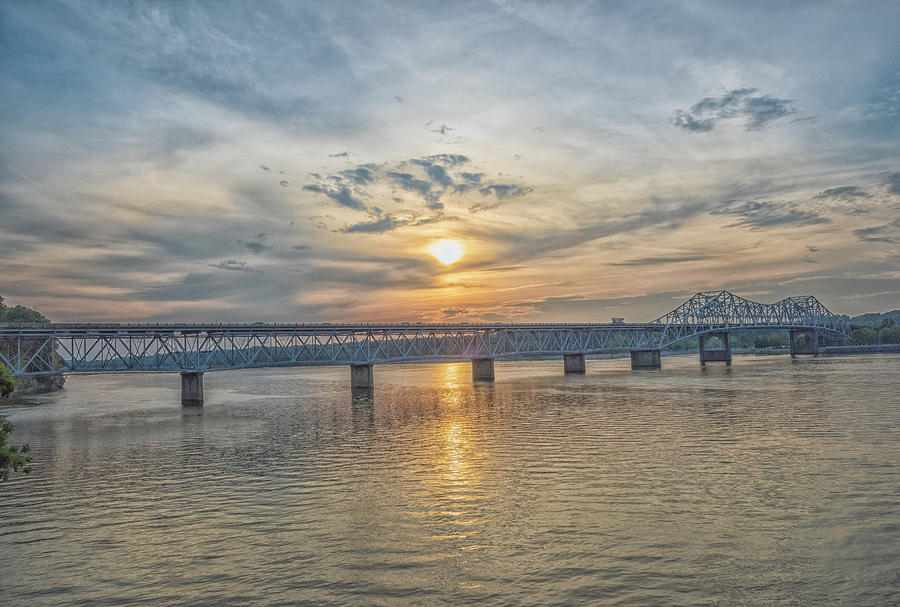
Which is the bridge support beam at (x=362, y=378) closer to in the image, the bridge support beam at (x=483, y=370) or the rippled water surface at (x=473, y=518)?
the bridge support beam at (x=483, y=370)

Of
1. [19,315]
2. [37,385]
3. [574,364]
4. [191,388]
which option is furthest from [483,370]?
[19,315]

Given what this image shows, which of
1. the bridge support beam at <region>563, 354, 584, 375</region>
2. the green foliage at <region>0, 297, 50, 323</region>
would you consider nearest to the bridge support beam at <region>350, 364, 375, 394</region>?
the bridge support beam at <region>563, 354, 584, 375</region>

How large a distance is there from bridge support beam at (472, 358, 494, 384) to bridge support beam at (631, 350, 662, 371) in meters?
63.6

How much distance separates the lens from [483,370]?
152625 millimetres

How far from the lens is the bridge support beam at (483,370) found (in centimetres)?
14950

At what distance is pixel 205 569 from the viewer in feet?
61.3

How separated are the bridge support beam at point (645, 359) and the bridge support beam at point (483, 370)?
209ft

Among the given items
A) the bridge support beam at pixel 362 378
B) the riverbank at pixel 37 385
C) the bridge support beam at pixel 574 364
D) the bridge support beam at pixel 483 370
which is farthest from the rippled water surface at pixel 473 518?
the bridge support beam at pixel 574 364

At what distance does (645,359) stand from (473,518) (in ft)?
602

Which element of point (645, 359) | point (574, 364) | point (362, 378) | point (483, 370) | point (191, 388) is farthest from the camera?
point (645, 359)

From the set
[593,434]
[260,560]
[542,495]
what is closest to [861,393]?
[593,434]

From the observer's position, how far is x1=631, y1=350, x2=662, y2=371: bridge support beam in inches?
7559

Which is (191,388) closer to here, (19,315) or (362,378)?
(362,378)

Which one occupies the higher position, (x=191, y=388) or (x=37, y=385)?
(x=191, y=388)
